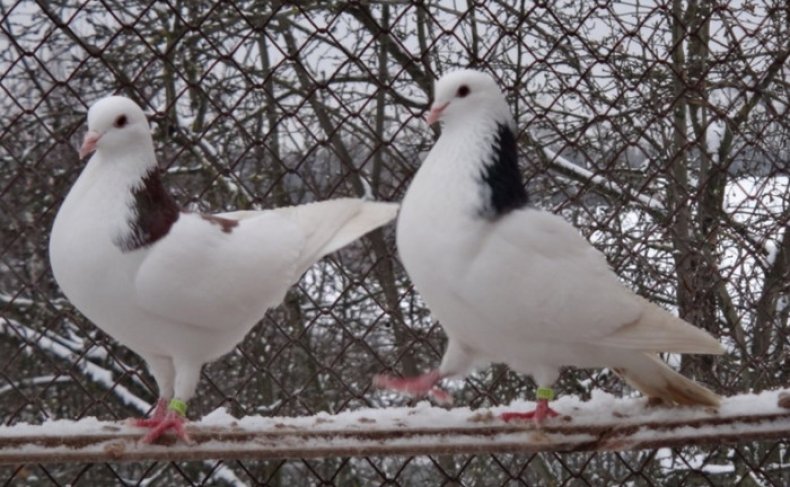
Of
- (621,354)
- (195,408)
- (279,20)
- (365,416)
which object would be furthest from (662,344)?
(195,408)

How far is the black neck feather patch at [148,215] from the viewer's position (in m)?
1.25

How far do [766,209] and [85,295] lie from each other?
49.0 inches

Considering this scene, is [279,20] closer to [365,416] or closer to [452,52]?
[452,52]

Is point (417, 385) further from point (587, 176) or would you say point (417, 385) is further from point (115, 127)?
point (587, 176)

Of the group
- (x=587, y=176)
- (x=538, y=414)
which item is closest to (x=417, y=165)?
(x=587, y=176)

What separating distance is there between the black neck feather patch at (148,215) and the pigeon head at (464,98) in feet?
0.97

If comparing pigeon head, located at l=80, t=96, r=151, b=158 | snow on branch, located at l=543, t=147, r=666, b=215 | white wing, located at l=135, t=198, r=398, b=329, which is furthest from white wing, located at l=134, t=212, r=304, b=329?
snow on branch, located at l=543, t=147, r=666, b=215

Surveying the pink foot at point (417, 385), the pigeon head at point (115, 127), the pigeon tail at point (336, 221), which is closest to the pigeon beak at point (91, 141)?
the pigeon head at point (115, 127)

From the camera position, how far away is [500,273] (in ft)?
4.03

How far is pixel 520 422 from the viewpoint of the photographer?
1.32m

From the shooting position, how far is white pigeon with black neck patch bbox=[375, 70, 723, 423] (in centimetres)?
123

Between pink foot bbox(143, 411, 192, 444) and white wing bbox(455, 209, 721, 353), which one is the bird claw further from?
white wing bbox(455, 209, 721, 353)

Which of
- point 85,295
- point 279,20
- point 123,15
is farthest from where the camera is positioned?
point 123,15

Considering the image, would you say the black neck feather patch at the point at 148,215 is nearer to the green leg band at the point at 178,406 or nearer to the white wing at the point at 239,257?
the white wing at the point at 239,257
